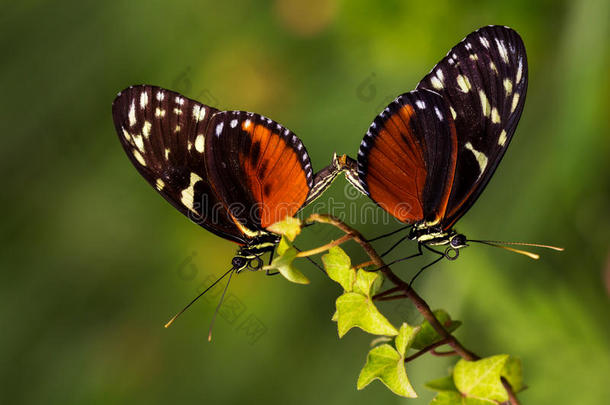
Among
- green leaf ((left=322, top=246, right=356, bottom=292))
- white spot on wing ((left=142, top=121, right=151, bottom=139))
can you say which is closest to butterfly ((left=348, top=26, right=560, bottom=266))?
green leaf ((left=322, top=246, right=356, bottom=292))

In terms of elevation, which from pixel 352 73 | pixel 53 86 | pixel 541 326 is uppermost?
pixel 53 86

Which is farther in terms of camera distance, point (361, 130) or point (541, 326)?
point (361, 130)

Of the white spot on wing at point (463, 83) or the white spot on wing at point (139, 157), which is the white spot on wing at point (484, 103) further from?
the white spot on wing at point (139, 157)

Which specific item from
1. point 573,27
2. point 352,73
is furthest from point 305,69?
point 573,27

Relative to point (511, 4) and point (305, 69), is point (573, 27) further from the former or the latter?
point (305, 69)

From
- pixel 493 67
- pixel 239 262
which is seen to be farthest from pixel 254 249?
pixel 493 67

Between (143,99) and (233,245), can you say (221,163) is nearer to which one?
(143,99)
